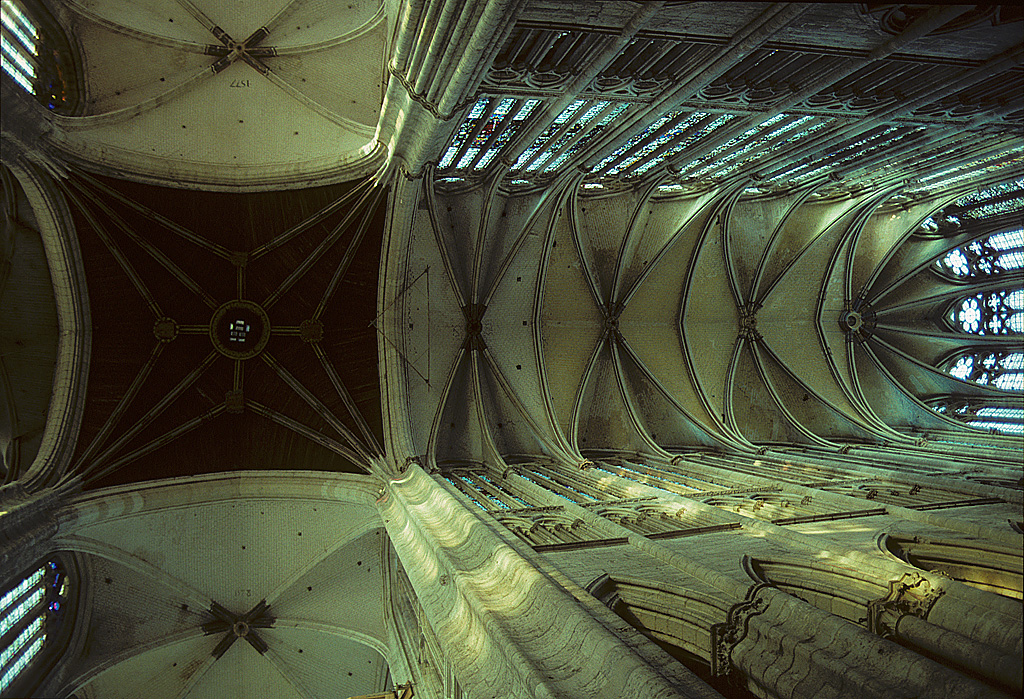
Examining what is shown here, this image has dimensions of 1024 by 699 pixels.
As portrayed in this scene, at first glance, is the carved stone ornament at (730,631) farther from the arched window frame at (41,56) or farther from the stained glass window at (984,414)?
the stained glass window at (984,414)

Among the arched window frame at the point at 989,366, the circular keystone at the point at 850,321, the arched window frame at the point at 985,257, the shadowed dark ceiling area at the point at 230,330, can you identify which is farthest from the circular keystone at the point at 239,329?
the arched window frame at the point at 989,366

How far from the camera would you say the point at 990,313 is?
20.4 meters

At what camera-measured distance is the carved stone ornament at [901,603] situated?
5203 millimetres

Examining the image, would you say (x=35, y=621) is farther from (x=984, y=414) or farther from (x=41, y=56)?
(x=984, y=414)

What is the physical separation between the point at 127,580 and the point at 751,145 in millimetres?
16917

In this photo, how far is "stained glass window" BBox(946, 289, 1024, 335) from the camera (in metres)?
19.9

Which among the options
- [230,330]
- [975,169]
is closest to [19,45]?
[230,330]

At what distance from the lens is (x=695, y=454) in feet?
56.4

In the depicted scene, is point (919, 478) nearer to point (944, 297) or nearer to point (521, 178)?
point (521, 178)

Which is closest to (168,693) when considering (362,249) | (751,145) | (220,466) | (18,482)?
(220,466)

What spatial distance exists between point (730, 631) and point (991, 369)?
20.7 metres

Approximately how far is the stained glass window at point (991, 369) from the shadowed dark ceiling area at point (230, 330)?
1946 centimetres

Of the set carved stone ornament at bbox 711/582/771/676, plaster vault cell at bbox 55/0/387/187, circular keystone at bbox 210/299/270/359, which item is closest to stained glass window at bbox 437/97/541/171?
plaster vault cell at bbox 55/0/387/187

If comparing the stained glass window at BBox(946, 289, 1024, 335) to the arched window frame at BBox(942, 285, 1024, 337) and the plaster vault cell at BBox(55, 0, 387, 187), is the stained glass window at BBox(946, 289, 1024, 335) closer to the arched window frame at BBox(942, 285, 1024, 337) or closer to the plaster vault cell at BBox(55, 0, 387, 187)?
the arched window frame at BBox(942, 285, 1024, 337)
